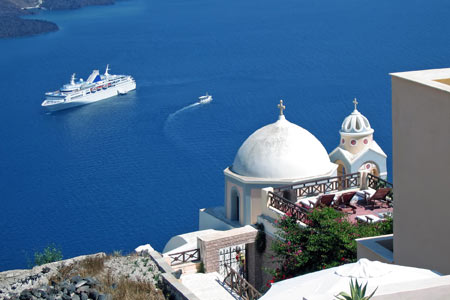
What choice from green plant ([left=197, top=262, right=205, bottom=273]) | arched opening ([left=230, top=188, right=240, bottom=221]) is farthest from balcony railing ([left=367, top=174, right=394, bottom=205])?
green plant ([left=197, top=262, right=205, bottom=273])

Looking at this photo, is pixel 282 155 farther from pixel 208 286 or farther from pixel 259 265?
pixel 208 286

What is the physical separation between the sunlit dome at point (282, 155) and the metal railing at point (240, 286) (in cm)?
472

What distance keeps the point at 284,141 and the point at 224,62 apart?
60.9 m

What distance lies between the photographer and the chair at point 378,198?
18375 mm

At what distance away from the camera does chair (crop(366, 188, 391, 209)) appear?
18375 millimetres

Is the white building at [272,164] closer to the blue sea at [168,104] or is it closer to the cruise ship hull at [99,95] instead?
the blue sea at [168,104]

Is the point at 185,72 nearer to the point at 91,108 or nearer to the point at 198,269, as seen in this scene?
the point at 91,108

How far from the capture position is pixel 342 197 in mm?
18422

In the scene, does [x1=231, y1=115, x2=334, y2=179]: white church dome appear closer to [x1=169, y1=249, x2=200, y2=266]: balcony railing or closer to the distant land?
[x1=169, y1=249, x2=200, y2=266]: balcony railing

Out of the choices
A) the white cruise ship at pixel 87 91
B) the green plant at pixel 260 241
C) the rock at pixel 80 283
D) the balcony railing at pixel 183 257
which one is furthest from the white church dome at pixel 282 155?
the white cruise ship at pixel 87 91

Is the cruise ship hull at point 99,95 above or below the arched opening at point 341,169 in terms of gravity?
below

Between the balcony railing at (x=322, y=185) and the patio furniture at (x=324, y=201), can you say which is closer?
the patio furniture at (x=324, y=201)

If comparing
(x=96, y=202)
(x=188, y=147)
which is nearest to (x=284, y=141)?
(x=96, y=202)

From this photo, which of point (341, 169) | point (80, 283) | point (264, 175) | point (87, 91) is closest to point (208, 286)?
point (80, 283)
